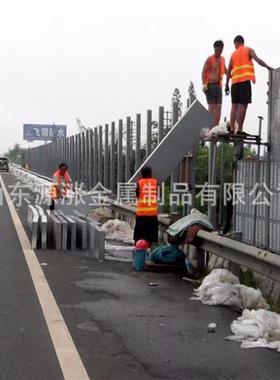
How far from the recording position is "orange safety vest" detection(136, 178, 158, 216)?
10.8m

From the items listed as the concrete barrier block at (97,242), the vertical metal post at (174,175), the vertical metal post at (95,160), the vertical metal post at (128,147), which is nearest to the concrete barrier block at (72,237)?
the concrete barrier block at (97,242)

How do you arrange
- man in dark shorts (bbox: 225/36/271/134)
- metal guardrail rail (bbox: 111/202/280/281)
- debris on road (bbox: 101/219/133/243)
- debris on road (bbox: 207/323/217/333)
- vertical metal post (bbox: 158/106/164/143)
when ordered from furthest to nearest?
vertical metal post (bbox: 158/106/164/143)
debris on road (bbox: 101/219/133/243)
man in dark shorts (bbox: 225/36/271/134)
metal guardrail rail (bbox: 111/202/280/281)
debris on road (bbox: 207/323/217/333)

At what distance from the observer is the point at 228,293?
8.03m

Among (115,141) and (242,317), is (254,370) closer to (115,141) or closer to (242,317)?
(242,317)

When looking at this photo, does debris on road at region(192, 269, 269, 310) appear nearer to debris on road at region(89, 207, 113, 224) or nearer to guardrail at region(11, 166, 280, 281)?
guardrail at region(11, 166, 280, 281)

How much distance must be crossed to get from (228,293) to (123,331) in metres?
1.90

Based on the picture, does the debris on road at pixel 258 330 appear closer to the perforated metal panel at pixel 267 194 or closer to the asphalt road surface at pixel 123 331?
the asphalt road surface at pixel 123 331

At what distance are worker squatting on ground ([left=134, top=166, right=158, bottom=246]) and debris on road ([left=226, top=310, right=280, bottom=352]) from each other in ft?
13.4

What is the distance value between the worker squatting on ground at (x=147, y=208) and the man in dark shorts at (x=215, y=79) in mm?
2100

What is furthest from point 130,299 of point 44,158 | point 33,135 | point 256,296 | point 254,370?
point 33,135

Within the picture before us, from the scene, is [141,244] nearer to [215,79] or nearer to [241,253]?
[241,253]

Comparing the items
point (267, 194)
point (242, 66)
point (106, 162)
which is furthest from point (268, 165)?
point (106, 162)

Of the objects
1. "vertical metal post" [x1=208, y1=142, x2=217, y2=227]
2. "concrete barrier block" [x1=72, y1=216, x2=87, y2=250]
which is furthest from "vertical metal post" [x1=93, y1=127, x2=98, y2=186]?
"vertical metal post" [x1=208, y1=142, x2=217, y2=227]

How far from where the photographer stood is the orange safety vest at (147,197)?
35.5 ft
